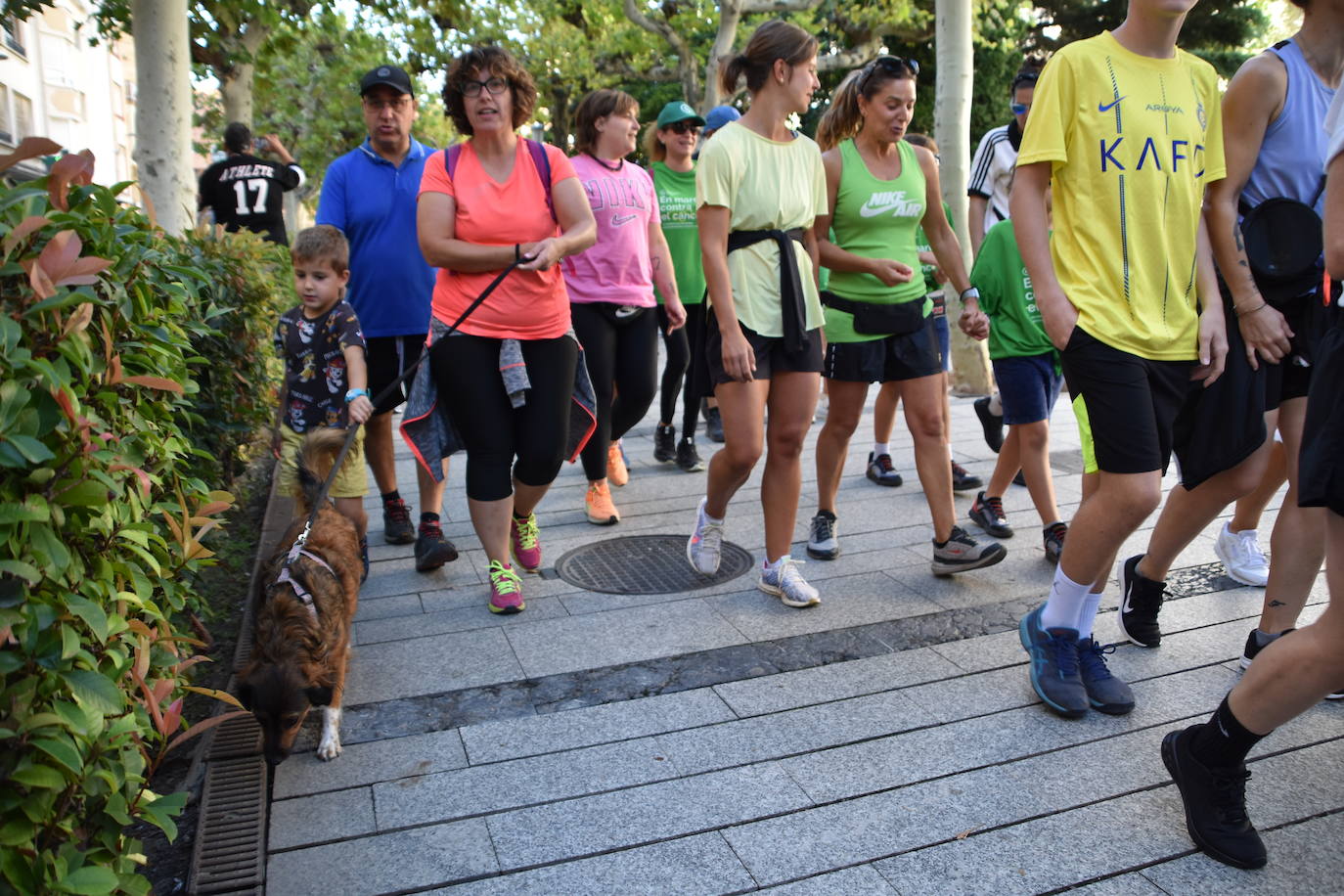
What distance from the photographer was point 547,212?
4270 millimetres

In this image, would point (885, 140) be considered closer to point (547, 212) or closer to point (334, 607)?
point (547, 212)

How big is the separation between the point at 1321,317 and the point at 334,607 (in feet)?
10.5

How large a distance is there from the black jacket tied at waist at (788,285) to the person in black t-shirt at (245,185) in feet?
17.9

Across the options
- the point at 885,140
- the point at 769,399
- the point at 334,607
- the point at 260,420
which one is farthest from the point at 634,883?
the point at 260,420

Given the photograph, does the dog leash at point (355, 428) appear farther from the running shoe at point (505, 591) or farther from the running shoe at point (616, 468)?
the running shoe at point (616, 468)

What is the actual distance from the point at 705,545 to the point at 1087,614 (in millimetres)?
1757

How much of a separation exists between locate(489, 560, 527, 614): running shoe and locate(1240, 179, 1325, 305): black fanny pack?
2.86 meters

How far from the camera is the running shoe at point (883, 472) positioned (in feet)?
21.0

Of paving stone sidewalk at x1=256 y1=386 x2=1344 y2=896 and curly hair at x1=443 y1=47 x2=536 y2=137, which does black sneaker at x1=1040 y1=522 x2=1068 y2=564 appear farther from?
curly hair at x1=443 y1=47 x2=536 y2=137

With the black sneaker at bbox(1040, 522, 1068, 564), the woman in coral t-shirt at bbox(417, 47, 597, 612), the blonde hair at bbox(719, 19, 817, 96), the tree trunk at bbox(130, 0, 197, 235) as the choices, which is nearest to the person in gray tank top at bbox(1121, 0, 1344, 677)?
the black sneaker at bbox(1040, 522, 1068, 564)

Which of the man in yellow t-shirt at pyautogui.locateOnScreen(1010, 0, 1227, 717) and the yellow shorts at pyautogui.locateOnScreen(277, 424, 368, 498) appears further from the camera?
the yellow shorts at pyautogui.locateOnScreen(277, 424, 368, 498)

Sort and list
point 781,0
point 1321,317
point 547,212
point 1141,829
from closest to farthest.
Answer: point 1141,829 < point 1321,317 < point 547,212 < point 781,0

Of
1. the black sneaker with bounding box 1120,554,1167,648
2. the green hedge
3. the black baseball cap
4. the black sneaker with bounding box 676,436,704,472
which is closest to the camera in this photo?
the green hedge

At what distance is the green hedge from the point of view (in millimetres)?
1614
